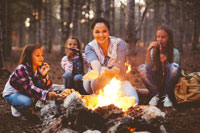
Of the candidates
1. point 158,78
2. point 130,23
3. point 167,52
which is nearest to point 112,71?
point 158,78

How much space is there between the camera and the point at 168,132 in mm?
3125

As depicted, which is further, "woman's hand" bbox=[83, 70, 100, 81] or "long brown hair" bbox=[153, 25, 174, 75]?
"long brown hair" bbox=[153, 25, 174, 75]

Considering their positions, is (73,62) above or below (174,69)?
above

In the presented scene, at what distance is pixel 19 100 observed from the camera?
3.64 m

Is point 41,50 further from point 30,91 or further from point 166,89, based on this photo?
point 166,89

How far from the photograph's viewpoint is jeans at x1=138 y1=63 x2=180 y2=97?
4.30 meters

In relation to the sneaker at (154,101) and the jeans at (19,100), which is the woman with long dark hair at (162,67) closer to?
the sneaker at (154,101)

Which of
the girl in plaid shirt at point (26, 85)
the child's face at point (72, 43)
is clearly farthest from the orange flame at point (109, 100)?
the child's face at point (72, 43)

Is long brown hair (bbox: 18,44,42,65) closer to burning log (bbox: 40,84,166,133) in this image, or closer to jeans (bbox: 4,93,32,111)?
jeans (bbox: 4,93,32,111)

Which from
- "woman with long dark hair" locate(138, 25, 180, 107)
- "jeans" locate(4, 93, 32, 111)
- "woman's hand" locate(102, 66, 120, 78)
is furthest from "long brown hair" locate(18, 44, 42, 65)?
"woman with long dark hair" locate(138, 25, 180, 107)

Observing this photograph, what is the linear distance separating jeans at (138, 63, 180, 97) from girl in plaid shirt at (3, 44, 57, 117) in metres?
2.34

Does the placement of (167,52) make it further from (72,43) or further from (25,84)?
(25,84)

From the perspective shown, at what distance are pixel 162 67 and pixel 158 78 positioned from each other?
11.4 inches

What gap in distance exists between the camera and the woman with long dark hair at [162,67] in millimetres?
4333
